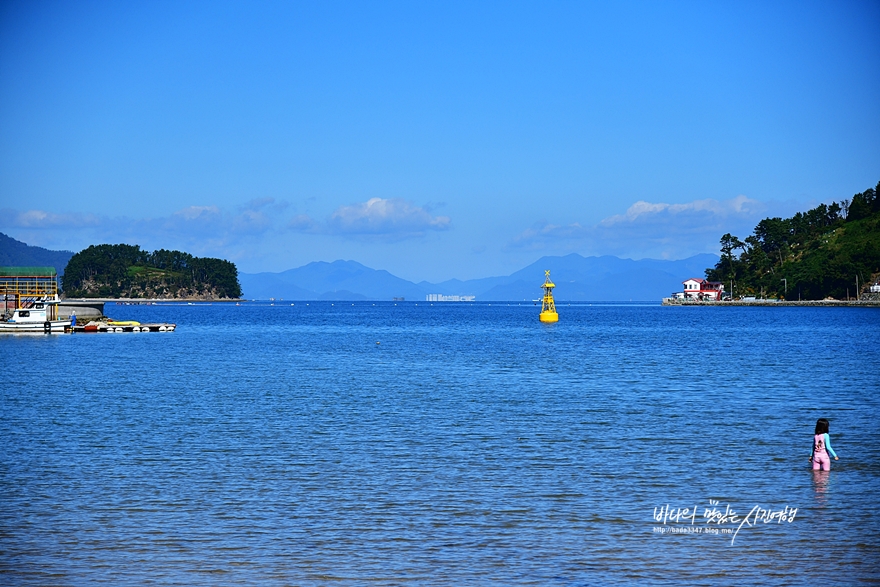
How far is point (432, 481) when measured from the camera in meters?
21.9

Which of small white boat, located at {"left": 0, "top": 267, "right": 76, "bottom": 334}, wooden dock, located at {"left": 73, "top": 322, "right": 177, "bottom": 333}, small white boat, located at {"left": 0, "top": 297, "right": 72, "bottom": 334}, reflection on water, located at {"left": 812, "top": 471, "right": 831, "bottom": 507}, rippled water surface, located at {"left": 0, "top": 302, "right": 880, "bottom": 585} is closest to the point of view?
rippled water surface, located at {"left": 0, "top": 302, "right": 880, "bottom": 585}

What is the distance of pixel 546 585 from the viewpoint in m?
14.0

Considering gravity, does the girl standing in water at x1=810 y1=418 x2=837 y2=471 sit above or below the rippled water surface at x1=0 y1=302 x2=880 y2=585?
above

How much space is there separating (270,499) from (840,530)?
41.3 feet

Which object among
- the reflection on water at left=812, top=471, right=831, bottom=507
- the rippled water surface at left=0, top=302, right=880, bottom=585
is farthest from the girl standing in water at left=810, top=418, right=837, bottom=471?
the rippled water surface at left=0, top=302, right=880, bottom=585

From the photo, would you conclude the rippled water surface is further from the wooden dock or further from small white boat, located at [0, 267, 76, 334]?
the wooden dock

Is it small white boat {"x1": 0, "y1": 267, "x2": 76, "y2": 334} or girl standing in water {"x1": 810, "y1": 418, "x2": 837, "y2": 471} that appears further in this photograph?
small white boat {"x1": 0, "y1": 267, "x2": 76, "y2": 334}

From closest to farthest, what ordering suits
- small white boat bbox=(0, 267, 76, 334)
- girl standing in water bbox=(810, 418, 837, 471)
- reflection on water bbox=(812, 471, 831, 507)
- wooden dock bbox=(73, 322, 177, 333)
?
reflection on water bbox=(812, 471, 831, 507), girl standing in water bbox=(810, 418, 837, 471), small white boat bbox=(0, 267, 76, 334), wooden dock bbox=(73, 322, 177, 333)

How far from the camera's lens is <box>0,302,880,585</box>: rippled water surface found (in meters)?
15.2

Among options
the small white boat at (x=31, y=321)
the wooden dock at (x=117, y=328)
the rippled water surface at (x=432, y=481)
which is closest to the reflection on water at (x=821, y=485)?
the rippled water surface at (x=432, y=481)

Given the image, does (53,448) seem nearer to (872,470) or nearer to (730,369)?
(872,470)

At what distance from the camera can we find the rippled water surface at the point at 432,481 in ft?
49.8

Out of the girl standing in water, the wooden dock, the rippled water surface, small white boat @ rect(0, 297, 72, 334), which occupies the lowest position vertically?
the rippled water surface

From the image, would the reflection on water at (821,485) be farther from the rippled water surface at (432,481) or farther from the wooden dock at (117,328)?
the wooden dock at (117,328)
